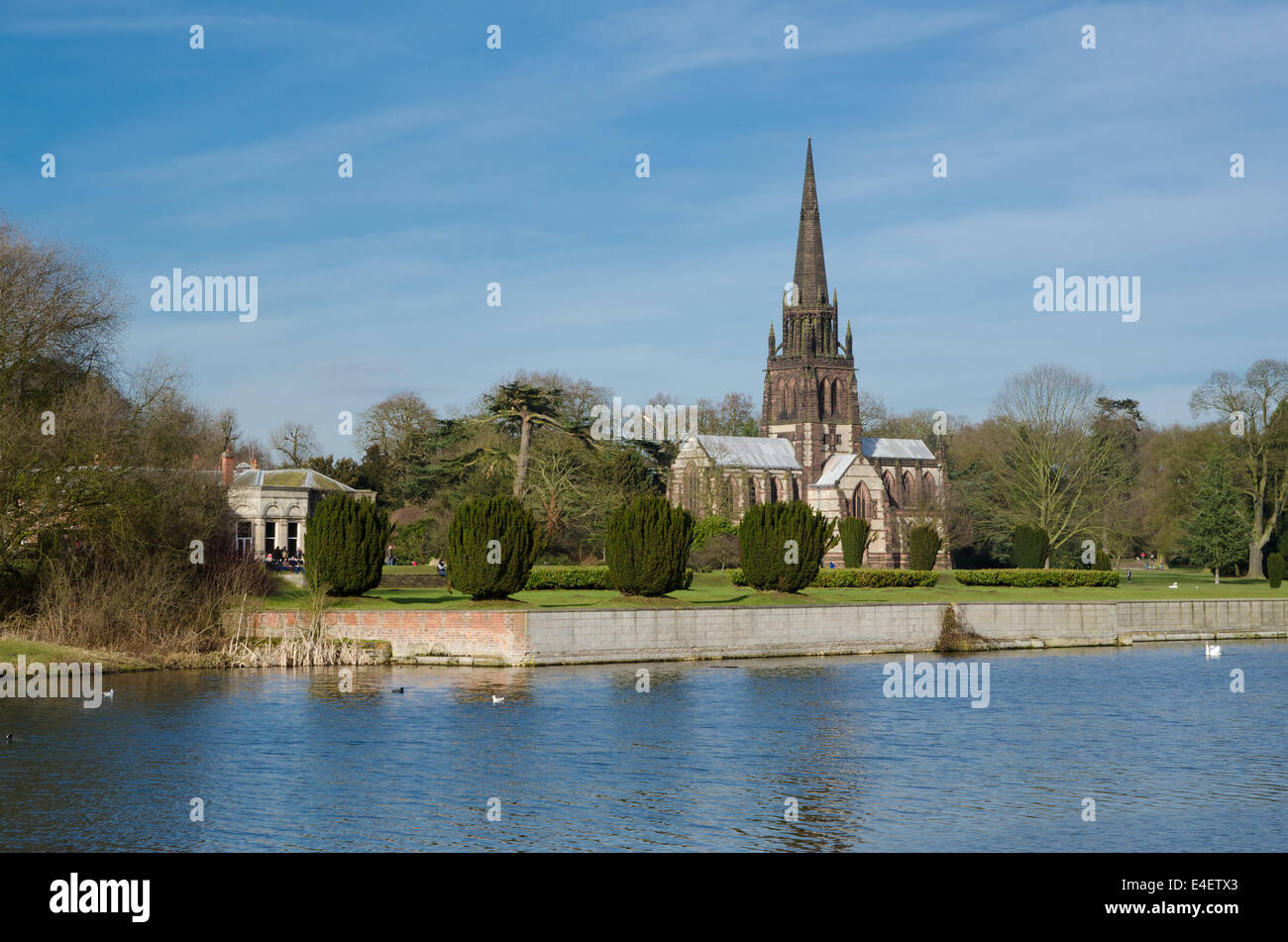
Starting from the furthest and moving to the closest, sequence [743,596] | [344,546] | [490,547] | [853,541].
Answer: [853,541], [743,596], [344,546], [490,547]

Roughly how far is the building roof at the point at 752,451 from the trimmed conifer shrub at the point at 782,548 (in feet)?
184

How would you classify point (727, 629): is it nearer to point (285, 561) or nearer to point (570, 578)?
point (570, 578)

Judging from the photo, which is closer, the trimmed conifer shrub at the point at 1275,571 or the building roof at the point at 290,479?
the trimmed conifer shrub at the point at 1275,571

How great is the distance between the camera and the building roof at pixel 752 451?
4003 inches

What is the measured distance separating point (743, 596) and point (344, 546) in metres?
13.8

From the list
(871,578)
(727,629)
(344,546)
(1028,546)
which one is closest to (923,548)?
(1028,546)

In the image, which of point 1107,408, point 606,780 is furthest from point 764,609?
point 1107,408

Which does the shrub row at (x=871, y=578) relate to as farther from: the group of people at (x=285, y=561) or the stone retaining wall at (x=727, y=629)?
the group of people at (x=285, y=561)

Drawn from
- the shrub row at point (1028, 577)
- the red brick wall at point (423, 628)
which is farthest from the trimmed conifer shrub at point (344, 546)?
the shrub row at point (1028, 577)

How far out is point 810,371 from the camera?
113625mm

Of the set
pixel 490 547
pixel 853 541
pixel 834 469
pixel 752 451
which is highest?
pixel 752 451

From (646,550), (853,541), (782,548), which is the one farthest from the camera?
(853,541)
